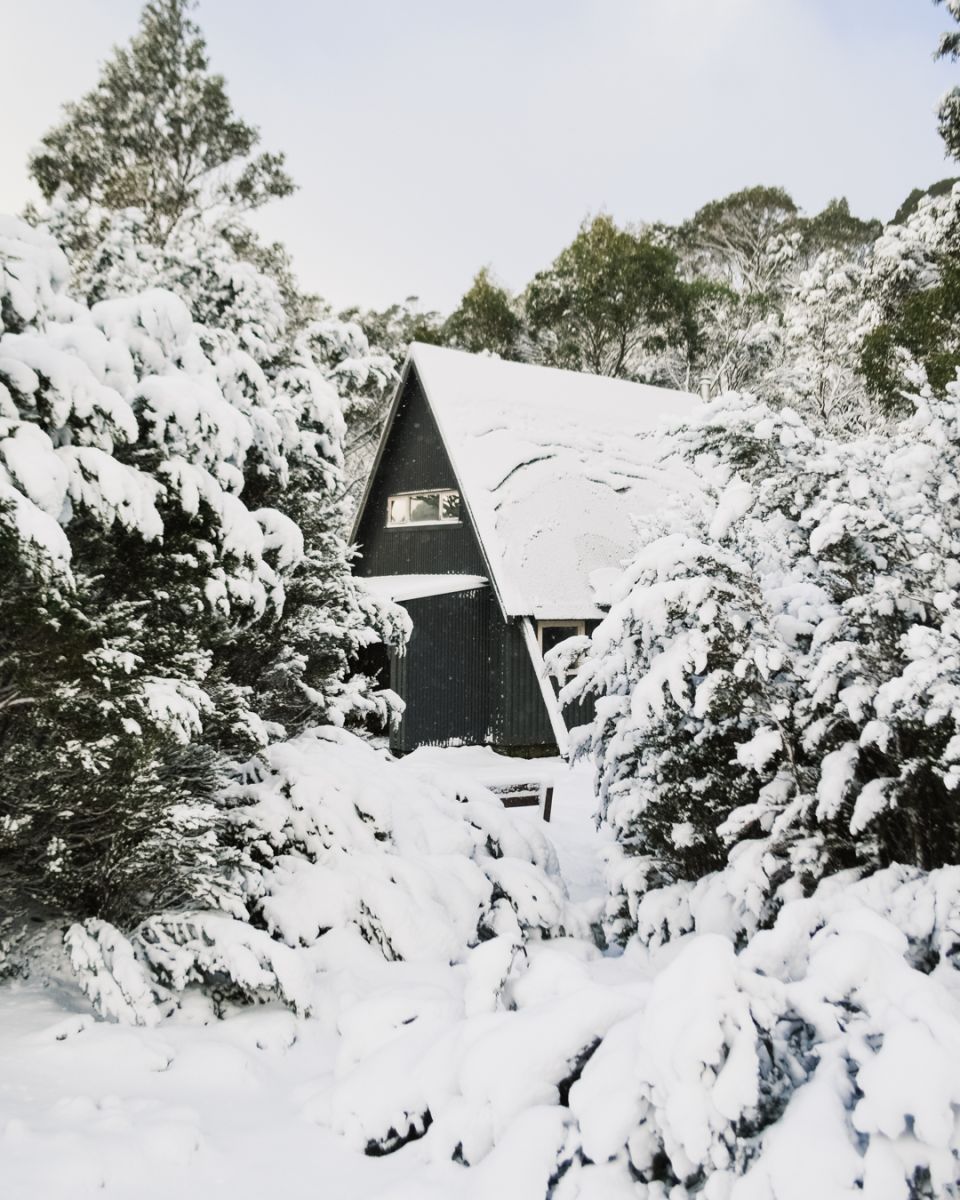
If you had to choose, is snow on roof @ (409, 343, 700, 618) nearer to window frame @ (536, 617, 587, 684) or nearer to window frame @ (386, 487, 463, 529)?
Answer: window frame @ (536, 617, 587, 684)

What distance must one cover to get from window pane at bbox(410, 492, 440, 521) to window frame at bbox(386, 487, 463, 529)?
0.04 m

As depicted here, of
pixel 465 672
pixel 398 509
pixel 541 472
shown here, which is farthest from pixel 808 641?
pixel 398 509

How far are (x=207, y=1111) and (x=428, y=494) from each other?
13.7m

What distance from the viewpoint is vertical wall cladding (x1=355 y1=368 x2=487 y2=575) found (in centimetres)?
1597

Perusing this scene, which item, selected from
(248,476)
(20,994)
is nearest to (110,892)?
(20,994)

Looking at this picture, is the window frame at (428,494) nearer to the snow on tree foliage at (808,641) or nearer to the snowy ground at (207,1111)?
the snow on tree foliage at (808,641)

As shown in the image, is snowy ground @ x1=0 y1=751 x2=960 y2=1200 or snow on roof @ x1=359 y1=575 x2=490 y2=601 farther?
snow on roof @ x1=359 y1=575 x2=490 y2=601

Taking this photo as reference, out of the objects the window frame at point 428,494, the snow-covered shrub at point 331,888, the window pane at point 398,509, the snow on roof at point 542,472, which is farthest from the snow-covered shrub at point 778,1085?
the window pane at point 398,509

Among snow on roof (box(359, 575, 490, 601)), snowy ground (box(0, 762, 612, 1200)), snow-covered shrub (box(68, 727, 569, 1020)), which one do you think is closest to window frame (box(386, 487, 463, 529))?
snow on roof (box(359, 575, 490, 601))

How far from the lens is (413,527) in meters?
16.8

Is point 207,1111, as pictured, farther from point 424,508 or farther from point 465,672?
point 424,508

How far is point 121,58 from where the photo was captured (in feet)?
70.3

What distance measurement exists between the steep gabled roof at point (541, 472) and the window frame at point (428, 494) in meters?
0.81

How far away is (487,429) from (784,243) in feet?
80.9
